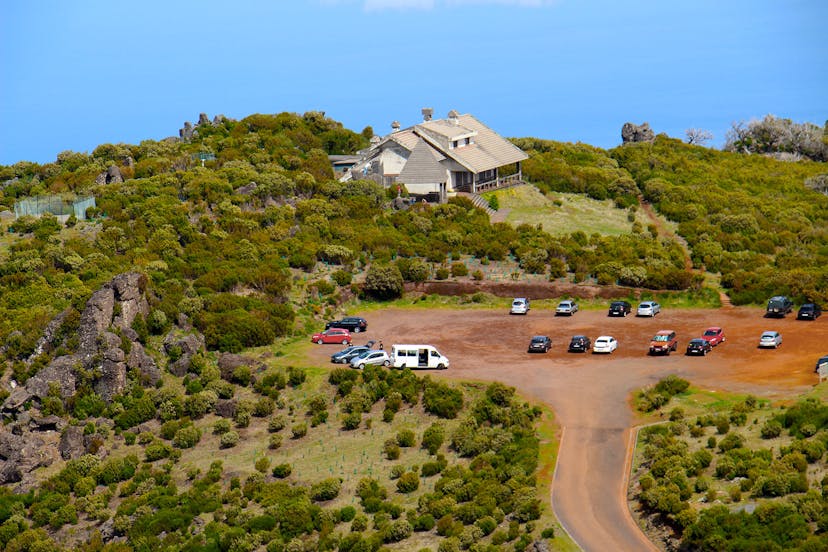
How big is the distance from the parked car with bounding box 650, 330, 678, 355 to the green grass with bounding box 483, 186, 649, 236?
94.4 ft

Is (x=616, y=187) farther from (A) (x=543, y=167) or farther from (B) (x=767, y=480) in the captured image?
(B) (x=767, y=480)

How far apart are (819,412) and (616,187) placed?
60.8 meters

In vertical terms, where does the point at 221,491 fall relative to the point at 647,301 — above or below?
below

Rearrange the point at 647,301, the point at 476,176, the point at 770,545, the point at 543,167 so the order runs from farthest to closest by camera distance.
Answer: the point at 543,167 → the point at 476,176 → the point at 647,301 → the point at 770,545

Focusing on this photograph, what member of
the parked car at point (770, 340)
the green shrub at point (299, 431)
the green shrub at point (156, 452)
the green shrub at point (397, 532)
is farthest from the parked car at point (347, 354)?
the parked car at point (770, 340)

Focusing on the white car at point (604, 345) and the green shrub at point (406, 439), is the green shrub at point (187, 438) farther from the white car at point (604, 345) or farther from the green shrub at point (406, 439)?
the white car at point (604, 345)

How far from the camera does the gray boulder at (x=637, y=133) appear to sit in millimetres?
151000

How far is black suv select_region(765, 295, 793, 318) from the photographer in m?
86.0

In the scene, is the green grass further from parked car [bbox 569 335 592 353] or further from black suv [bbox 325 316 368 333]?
parked car [bbox 569 335 592 353]

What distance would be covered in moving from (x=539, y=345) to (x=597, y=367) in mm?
5158

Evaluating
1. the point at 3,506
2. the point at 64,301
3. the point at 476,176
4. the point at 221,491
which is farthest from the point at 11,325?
the point at 476,176

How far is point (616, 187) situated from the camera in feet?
394

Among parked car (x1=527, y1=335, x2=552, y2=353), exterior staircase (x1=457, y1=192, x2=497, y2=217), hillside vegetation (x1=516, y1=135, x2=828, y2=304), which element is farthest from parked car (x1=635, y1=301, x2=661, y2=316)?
exterior staircase (x1=457, y1=192, x2=497, y2=217)

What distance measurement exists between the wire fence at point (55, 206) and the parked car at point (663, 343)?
5239cm
